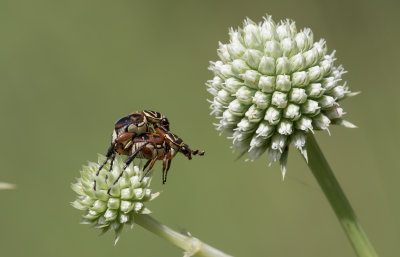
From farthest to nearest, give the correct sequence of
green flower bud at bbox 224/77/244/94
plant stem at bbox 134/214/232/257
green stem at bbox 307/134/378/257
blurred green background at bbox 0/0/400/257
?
blurred green background at bbox 0/0/400/257, green flower bud at bbox 224/77/244/94, green stem at bbox 307/134/378/257, plant stem at bbox 134/214/232/257

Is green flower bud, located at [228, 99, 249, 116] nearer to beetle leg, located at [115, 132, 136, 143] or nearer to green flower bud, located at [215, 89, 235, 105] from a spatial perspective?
green flower bud, located at [215, 89, 235, 105]

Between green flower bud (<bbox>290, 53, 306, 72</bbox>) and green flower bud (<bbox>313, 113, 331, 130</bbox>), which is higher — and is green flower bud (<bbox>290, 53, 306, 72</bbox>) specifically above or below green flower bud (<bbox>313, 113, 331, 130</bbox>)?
above

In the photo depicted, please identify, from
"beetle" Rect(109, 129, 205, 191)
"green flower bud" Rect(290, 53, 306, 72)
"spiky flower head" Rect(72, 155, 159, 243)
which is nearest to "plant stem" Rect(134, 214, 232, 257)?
"spiky flower head" Rect(72, 155, 159, 243)

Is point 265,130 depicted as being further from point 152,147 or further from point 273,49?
point 152,147

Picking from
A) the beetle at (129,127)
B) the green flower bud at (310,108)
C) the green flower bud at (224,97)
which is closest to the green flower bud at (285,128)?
the green flower bud at (310,108)

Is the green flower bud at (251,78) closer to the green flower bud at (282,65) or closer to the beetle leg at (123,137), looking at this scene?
the green flower bud at (282,65)

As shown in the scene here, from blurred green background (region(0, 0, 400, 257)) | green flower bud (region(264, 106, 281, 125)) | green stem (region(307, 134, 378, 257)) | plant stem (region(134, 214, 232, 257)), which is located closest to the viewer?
plant stem (region(134, 214, 232, 257))
